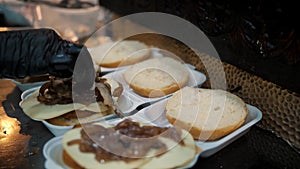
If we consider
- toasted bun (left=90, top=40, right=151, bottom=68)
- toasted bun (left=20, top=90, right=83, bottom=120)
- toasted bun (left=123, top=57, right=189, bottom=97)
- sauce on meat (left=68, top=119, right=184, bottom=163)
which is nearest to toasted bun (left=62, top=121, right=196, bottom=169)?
sauce on meat (left=68, top=119, right=184, bottom=163)

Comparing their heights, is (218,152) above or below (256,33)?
below

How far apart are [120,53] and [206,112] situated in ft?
1.80

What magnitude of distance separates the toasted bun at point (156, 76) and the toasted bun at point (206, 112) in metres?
0.08

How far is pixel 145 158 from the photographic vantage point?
31.4 inches

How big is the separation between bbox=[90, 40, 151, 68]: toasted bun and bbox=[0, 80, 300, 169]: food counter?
1.31ft

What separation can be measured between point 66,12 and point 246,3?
1.66m

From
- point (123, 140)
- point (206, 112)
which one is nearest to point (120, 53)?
point (206, 112)

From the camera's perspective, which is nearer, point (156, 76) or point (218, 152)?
point (218, 152)

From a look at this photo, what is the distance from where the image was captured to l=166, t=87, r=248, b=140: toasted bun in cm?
91

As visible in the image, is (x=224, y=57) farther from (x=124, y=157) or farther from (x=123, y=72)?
(x=124, y=157)

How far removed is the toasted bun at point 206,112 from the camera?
91 cm

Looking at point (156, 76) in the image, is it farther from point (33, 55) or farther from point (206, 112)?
point (33, 55)

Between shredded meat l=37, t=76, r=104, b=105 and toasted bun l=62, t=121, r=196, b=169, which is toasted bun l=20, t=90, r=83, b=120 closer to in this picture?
shredded meat l=37, t=76, r=104, b=105

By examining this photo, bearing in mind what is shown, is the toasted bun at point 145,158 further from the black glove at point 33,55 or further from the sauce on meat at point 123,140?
the black glove at point 33,55
